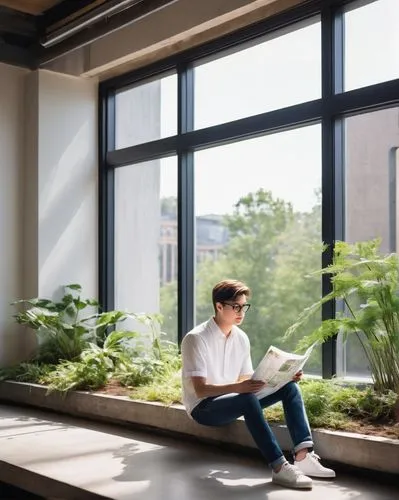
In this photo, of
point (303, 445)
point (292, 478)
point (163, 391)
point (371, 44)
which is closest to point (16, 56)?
point (371, 44)

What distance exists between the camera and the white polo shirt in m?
4.17

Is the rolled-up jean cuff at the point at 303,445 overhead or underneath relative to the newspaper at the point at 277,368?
underneath

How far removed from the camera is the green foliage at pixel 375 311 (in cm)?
419

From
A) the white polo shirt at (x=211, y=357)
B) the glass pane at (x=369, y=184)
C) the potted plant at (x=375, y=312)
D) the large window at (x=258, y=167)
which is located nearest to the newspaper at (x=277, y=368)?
the white polo shirt at (x=211, y=357)

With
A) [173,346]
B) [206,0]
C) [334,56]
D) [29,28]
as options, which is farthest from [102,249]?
[334,56]

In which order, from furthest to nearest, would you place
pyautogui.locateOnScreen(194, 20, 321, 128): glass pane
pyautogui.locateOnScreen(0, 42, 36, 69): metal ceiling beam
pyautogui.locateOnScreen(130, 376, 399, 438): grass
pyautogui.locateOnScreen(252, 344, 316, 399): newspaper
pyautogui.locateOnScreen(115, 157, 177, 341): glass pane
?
1. pyautogui.locateOnScreen(0, 42, 36, 69): metal ceiling beam
2. pyautogui.locateOnScreen(115, 157, 177, 341): glass pane
3. pyautogui.locateOnScreen(194, 20, 321, 128): glass pane
4. pyautogui.locateOnScreen(130, 376, 399, 438): grass
5. pyautogui.locateOnScreen(252, 344, 316, 399): newspaper

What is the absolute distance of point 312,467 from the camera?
12.5 ft

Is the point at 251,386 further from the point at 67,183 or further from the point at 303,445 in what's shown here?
the point at 67,183

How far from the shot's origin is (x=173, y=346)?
20.6 feet

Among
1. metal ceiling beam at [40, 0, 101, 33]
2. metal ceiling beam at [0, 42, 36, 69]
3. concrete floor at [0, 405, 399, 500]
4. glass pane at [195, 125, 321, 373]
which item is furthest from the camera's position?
metal ceiling beam at [0, 42, 36, 69]

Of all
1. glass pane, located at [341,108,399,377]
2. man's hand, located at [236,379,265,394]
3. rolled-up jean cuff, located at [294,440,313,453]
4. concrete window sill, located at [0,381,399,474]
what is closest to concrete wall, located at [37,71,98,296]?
concrete window sill, located at [0,381,399,474]

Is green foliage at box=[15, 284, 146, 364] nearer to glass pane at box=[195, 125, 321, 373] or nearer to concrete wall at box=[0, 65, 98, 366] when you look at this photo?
concrete wall at box=[0, 65, 98, 366]

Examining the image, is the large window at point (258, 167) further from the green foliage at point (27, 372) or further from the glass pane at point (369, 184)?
the green foliage at point (27, 372)

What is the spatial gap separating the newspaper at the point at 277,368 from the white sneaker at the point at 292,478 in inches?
17.7
